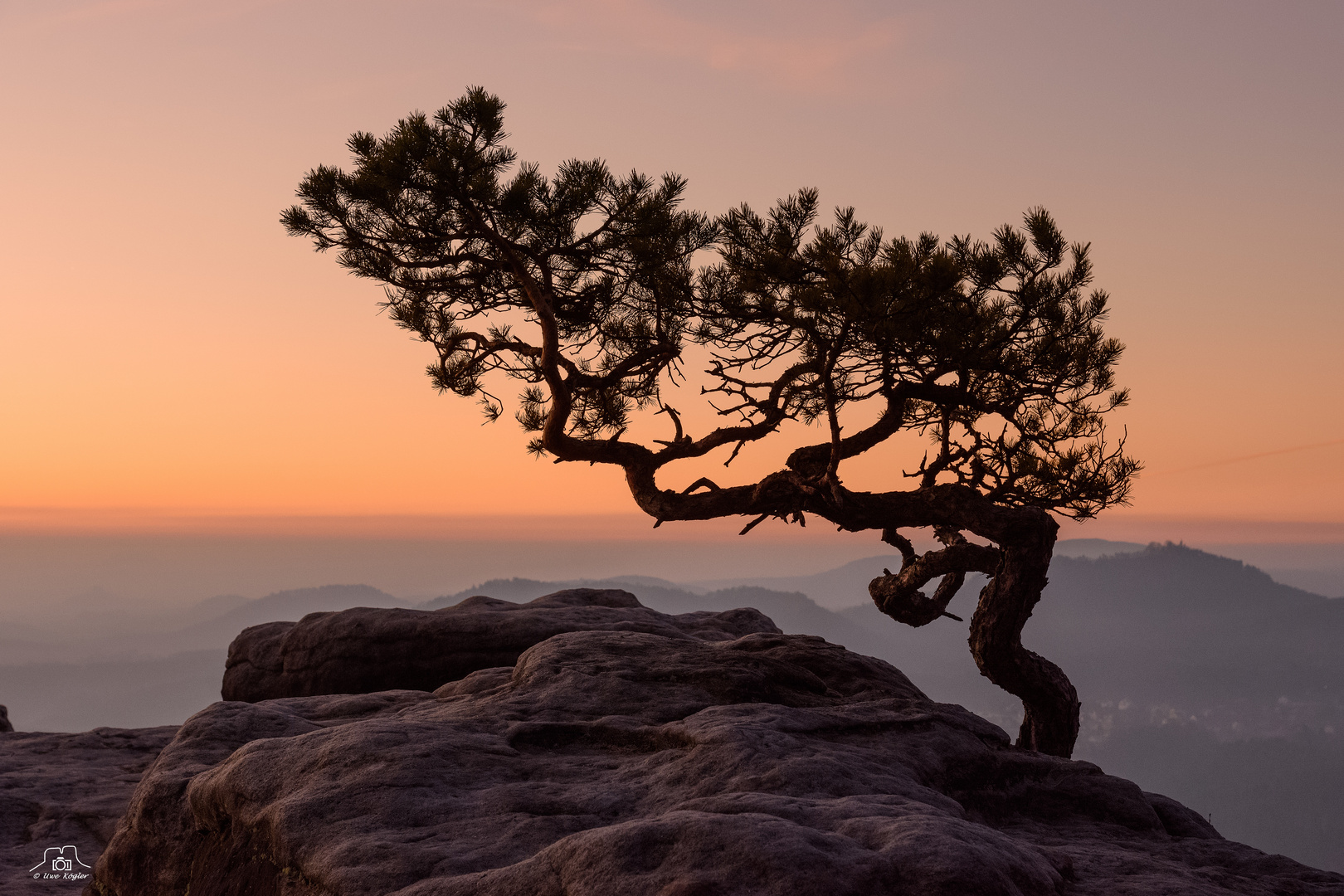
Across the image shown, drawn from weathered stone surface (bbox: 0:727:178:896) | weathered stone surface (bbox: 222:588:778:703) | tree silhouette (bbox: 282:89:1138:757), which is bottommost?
weathered stone surface (bbox: 0:727:178:896)

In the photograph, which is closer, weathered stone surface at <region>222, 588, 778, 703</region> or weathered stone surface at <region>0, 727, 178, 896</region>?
weathered stone surface at <region>0, 727, 178, 896</region>

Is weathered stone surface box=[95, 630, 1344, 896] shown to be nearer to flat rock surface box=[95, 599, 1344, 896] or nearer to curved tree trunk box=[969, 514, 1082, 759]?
flat rock surface box=[95, 599, 1344, 896]

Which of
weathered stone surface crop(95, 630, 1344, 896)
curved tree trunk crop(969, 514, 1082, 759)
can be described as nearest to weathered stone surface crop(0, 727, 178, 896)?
weathered stone surface crop(95, 630, 1344, 896)

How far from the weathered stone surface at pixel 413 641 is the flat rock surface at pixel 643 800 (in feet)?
10.5

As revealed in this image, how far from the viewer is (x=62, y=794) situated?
10.8 metres

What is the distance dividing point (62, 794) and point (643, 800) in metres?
8.69

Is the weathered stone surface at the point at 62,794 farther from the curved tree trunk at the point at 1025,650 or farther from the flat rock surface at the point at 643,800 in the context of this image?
the curved tree trunk at the point at 1025,650

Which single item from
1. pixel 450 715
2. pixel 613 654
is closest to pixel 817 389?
pixel 613 654

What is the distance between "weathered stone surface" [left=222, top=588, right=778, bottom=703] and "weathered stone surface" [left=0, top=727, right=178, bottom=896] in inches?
71.1

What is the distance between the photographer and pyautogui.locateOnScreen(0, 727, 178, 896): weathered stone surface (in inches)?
357

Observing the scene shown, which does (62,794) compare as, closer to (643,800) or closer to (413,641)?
(413,641)

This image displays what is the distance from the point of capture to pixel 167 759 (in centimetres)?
743

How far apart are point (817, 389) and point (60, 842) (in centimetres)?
940

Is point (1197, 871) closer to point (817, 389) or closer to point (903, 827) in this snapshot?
point (903, 827)
